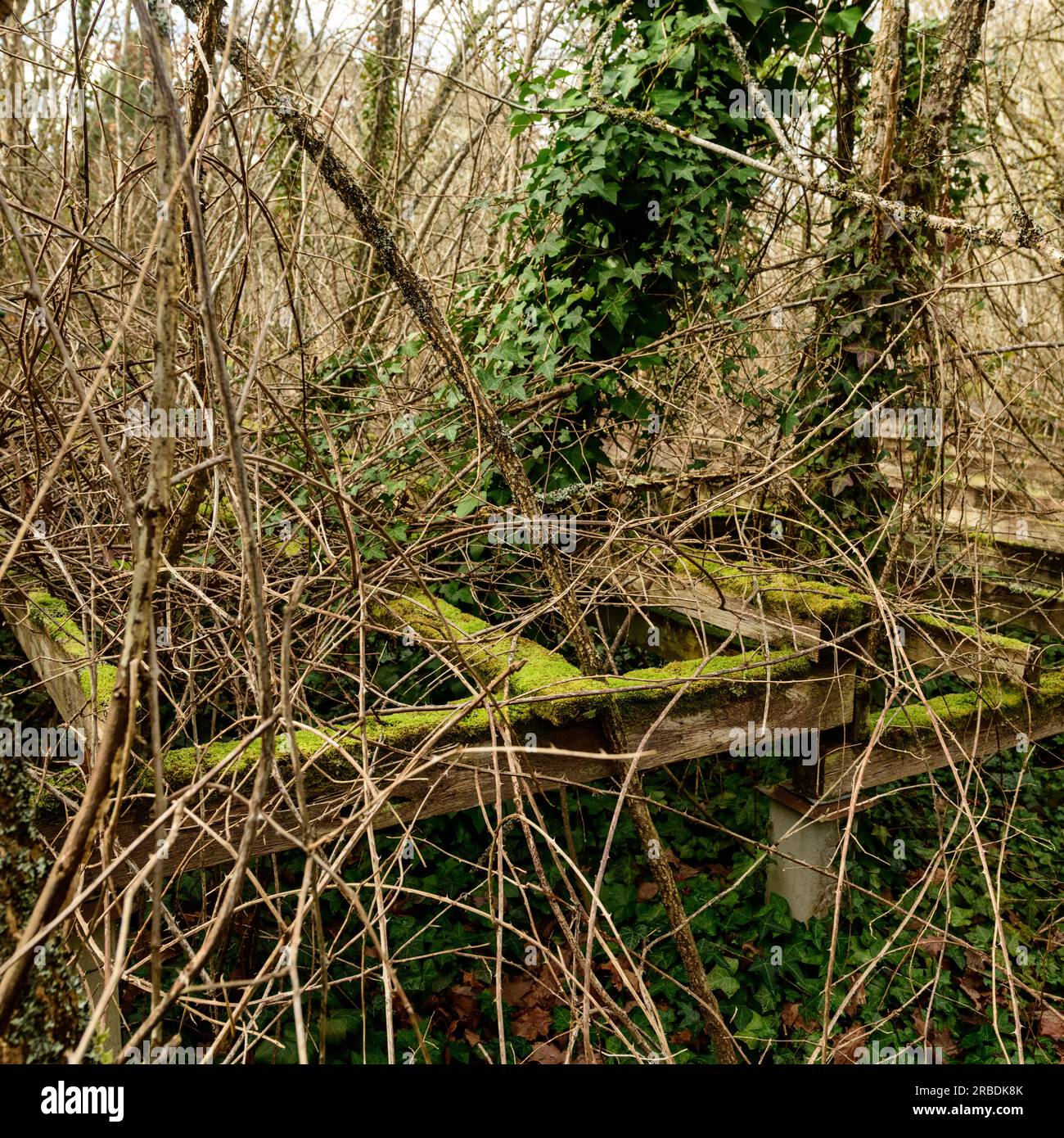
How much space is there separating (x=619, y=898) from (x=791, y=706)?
1557 millimetres

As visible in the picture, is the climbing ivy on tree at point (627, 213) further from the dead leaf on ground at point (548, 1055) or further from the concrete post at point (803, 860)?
the dead leaf on ground at point (548, 1055)

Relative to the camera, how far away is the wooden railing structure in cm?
236

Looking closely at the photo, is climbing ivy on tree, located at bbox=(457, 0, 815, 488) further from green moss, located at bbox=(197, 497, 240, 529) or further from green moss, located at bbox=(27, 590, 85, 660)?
green moss, located at bbox=(27, 590, 85, 660)

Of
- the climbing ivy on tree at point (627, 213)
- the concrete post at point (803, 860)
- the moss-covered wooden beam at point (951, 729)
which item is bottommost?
the concrete post at point (803, 860)

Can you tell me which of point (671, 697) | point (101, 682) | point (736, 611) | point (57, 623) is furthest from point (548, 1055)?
point (57, 623)

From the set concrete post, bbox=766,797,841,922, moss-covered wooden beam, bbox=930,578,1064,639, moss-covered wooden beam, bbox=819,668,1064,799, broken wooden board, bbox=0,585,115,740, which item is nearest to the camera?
broken wooden board, bbox=0,585,115,740

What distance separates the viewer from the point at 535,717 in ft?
9.92

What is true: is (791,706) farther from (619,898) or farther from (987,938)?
(987,938)

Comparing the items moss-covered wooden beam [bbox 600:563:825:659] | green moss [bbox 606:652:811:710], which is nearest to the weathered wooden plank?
moss-covered wooden beam [bbox 600:563:825:659]

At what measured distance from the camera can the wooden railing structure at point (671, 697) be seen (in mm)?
2357

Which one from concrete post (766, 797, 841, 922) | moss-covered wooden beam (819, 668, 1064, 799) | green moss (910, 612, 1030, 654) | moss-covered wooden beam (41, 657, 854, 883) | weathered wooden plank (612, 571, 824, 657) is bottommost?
concrete post (766, 797, 841, 922)

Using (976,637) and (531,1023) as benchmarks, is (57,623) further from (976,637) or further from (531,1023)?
(976,637)

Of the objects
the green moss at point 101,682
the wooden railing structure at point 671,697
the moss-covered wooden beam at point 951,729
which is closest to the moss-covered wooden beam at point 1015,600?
the wooden railing structure at point 671,697
